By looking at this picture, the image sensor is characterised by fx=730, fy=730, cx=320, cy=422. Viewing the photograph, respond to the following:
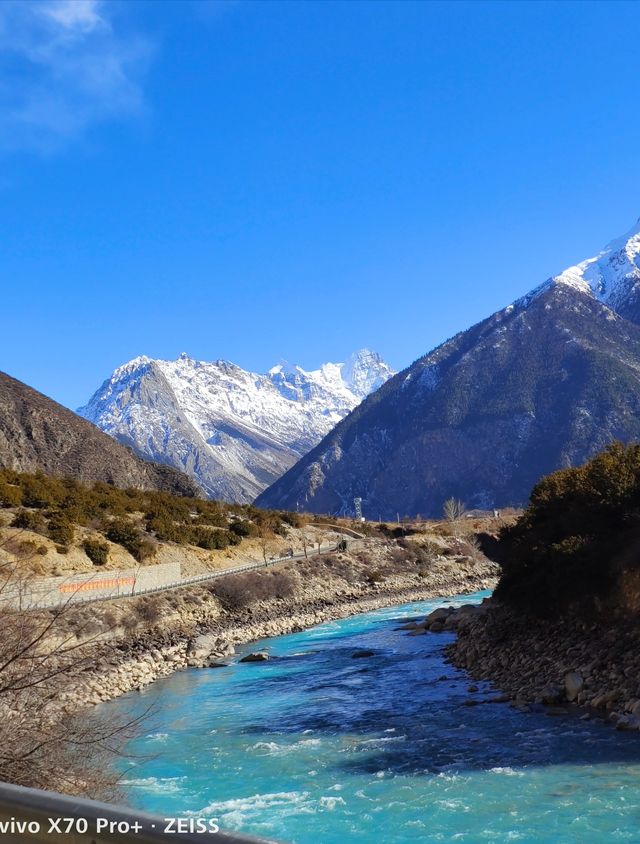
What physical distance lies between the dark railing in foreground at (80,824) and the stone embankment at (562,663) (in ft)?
58.7

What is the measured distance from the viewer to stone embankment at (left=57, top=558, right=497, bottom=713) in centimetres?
3091

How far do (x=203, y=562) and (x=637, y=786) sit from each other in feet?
158

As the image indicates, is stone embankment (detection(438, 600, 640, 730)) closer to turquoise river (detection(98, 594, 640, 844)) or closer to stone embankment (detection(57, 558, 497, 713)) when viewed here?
turquoise river (detection(98, 594, 640, 844))

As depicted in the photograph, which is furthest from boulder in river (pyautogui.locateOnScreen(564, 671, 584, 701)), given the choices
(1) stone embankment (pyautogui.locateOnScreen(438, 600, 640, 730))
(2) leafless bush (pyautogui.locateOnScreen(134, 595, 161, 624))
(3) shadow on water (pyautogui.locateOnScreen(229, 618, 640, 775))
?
(2) leafless bush (pyautogui.locateOnScreen(134, 595, 161, 624))

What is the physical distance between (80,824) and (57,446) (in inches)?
3983

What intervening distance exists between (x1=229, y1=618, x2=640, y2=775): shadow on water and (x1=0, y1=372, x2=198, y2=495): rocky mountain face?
218 ft

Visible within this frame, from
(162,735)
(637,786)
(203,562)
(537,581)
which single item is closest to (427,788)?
(637,786)

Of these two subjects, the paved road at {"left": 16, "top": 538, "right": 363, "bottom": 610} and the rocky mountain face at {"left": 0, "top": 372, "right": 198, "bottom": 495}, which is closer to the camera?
the paved road at {"left": 16, "top": 538, "right": 363, "bottom": 610}

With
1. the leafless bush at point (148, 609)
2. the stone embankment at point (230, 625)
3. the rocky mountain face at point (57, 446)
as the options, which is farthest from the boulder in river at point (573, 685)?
the rocky mountain face at point (57, 446)

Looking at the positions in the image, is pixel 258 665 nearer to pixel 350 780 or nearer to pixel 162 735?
pixel 162 735

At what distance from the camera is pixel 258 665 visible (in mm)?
35031

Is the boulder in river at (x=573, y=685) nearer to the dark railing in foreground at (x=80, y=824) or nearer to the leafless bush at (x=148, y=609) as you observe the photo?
the dark railing in foreground at (x=80, y=824)

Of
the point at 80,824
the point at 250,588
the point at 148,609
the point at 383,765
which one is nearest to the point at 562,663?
the point at 383,765

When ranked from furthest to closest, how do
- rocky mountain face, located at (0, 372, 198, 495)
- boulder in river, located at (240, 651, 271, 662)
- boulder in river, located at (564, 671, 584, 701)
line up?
rocky mountain face, located at (0, 372, 198, 495), boulder in river, located at (240, 651, 271, 662), boulder in river, located at (564, 671, 584, 701)
